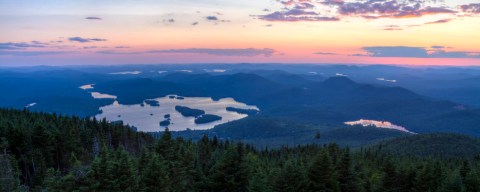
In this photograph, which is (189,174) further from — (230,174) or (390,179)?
(390,179)

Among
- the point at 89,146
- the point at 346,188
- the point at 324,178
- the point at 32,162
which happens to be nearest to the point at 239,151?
the point at 324,178

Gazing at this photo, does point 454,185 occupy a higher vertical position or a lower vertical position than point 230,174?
lower

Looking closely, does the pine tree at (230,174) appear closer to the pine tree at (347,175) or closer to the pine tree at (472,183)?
the pine tree at (347,175)

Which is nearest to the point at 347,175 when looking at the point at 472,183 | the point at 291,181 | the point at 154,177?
the point at 291,181

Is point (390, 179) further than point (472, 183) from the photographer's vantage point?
Yes

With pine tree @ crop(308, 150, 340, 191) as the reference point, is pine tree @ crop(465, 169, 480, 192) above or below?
below

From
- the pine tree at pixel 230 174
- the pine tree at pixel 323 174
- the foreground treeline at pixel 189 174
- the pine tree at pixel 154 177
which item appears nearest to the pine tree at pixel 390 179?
the foreground treeline at pixel 189 174

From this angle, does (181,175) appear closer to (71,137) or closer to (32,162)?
(32,162)

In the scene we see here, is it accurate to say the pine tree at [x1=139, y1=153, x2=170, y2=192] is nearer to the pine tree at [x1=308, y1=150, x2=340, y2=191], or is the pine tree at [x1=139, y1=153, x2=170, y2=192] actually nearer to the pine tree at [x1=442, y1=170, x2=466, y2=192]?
the pine tree at [x1=308, y1=150, x2=340, y2=191]

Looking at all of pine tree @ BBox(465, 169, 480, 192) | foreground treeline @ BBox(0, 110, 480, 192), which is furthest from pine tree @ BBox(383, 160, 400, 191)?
pine tree @ BBox(465, 169, 480, 192)

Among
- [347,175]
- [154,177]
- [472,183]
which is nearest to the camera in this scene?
[154,177]

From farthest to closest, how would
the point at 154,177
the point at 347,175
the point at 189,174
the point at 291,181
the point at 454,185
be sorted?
the point at 189,174
the point at 454,185
the point at 347,175
the point at 291,181
the point at 154,177
